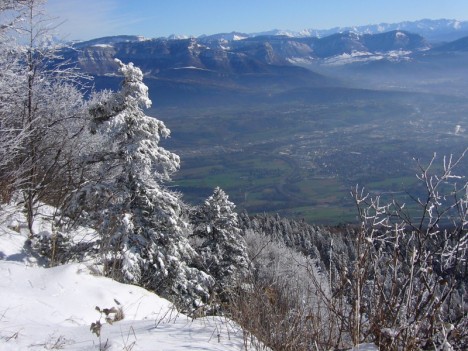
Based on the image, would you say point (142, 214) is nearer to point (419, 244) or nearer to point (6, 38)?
point (6, 38)

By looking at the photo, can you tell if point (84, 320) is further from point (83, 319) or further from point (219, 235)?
point (219, 235)

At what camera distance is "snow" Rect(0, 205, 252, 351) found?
291 cm

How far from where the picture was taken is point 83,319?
146 inches

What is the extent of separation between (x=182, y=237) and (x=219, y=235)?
5.89 meters

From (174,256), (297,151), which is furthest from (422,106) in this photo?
(174,256)

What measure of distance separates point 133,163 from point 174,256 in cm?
242

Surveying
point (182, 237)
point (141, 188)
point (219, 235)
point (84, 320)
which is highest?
point (84, 320)

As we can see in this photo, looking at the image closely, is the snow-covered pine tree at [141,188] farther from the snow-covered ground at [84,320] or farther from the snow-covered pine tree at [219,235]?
the snow-covered pine tree at [219,235]

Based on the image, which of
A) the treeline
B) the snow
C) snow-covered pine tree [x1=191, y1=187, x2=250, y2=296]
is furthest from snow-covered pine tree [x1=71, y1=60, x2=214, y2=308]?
snow-covered pine tree [x1=191, y1=187, x2=250, y2=296]

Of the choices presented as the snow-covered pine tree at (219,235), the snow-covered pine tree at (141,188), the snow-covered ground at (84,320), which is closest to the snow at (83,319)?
the snow-covered ground at (84,320)

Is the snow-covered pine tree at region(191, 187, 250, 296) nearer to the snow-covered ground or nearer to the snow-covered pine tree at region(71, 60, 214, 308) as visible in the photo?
the snow-covered pine tree at region(71, 60, 214, 308)

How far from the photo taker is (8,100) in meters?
8.35

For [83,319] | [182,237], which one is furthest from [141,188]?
[83,319]

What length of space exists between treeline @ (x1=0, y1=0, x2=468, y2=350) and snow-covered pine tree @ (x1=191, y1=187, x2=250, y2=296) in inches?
2.2
